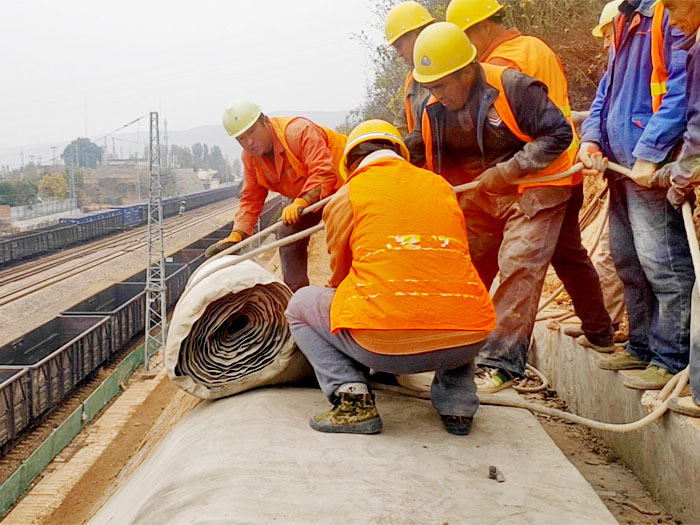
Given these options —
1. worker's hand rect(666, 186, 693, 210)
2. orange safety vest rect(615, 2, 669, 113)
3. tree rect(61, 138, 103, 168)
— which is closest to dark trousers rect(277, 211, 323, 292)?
orange safety vest rect(615, 2, 669, 113)

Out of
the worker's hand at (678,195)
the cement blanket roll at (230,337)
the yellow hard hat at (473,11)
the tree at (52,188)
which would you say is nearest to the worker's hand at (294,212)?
the cement blanket roll at (230,337)

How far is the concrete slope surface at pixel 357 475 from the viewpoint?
2.61 m

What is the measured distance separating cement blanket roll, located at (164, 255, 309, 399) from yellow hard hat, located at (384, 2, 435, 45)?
5.96 feet

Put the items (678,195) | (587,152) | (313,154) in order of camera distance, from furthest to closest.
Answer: (313,154)
(587,152)
(678,195)

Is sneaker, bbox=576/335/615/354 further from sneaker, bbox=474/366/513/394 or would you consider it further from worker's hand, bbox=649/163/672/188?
worker's hand, bbox=649/163/672/188

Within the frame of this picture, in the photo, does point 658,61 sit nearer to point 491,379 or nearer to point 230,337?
point 491,379

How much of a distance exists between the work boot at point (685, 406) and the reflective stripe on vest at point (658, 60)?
53.0 inches

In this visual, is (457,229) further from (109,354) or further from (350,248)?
(109,354)

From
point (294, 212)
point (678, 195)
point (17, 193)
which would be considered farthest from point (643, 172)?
point (17, 193)

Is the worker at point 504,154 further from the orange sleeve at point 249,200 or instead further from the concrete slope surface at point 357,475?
the orange sleeve at point 249,200

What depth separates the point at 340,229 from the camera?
133 inches

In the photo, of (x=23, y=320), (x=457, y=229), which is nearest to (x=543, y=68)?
(x=457, y=229)

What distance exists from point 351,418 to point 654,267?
161cm

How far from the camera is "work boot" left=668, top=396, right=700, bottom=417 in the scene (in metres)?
3.13
